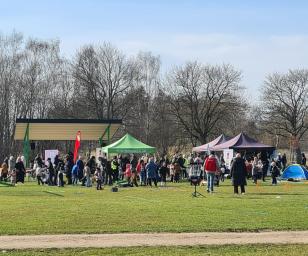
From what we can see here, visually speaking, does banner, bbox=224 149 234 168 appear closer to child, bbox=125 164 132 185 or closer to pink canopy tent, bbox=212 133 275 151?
pink canopy tent, bbox=212 133 275 151

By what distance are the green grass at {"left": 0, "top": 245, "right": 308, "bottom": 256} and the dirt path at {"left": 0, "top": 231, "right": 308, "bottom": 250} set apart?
47 cm

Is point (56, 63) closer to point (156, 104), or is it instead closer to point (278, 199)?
point (156, 104)

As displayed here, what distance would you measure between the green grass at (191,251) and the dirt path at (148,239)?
1.53 ft

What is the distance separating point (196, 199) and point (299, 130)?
181 feet

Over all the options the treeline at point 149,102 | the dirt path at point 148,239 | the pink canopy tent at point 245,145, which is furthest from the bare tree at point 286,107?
the dirt path at point 148,239

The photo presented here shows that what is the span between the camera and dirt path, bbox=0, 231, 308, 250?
449 inches

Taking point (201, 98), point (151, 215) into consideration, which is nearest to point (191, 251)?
point (151, 215)

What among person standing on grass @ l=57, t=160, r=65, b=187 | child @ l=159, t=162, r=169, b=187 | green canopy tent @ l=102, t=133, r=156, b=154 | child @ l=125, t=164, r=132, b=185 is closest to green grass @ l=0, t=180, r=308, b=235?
person standing on grass @ l=57, t=160, r=65, b=187

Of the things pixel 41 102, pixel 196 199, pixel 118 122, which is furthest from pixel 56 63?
pixel 196 199

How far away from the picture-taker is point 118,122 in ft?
145

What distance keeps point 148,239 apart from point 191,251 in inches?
62.9

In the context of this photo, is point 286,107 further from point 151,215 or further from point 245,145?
point 151,215

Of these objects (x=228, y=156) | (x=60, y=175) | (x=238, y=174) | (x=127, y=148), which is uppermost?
(x=127, y=148)

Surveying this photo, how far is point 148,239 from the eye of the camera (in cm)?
1203
